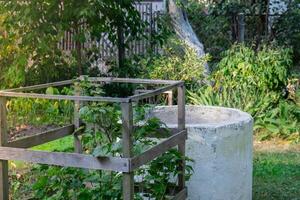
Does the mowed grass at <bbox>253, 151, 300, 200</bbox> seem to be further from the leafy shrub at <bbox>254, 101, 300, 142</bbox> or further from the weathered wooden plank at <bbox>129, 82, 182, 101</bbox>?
the weathered wooden plank at <bbox>129, 82, 182, 101</bbox>

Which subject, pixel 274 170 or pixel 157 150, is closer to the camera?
pixel 157 150

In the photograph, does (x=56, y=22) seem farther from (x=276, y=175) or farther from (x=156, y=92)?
(x=156, y=92)

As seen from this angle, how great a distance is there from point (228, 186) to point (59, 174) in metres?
1.86

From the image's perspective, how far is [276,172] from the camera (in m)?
7.28

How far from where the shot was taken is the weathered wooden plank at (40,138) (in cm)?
422

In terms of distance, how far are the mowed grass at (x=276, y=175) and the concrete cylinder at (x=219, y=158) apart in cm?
90

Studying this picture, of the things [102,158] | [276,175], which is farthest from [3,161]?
[276,175]

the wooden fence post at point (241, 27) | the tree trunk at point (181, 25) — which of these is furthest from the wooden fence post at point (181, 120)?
the wooden fence post at point (241, 27)

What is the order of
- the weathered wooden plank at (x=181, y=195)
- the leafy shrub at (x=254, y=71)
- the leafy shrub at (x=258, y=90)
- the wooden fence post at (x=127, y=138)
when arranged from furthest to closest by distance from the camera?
the leafy shrub at (x=254, y=71) < the leafy shrub at (x=258, y=90) < the weathered wooden plank at (x=181, y=195) < the wooden fence post at (x=127, y=138)

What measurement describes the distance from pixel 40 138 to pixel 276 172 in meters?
3.67

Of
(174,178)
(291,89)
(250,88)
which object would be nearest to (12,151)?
(174,178)

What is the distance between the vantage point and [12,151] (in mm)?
3910

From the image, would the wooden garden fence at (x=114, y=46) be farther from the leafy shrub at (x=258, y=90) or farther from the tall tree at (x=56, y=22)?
the leafy shrub at (x=258, y=90)

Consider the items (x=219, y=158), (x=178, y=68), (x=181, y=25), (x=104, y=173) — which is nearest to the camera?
(x=104, y=173)
